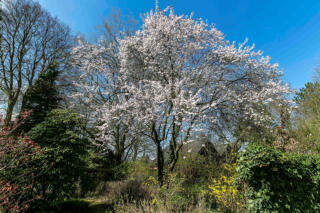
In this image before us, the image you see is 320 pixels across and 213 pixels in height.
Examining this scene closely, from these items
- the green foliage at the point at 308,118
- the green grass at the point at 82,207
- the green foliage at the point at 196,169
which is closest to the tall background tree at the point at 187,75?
the green foliage at the point at 196,169

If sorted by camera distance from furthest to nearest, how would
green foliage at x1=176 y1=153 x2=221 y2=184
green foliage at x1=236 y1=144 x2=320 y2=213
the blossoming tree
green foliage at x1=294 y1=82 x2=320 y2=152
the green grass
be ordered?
green foliage at x1=294 y1=82 x2=320 y2=152 < green foliage at x1=176 y1=153 x2=221 y2=184 < the blossoming tree < the green grass < green foliage at x1=236 y1=144 x2=320 y2=213

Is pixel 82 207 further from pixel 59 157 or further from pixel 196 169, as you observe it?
pixel 196 169

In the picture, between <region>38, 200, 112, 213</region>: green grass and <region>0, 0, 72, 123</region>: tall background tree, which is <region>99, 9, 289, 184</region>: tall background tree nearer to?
<region>38, 200, 112, 213</region>: green grass

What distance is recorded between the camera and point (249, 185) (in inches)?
149

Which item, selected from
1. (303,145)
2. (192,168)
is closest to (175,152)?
(192,168)

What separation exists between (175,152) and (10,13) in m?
12.6

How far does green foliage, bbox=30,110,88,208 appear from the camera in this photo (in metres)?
4.49

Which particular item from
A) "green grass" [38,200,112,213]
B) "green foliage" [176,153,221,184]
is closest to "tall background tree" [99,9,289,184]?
"green foliage" [176,153,221,184]

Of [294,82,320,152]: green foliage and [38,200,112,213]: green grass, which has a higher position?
[294,82,320,152]: green foliage

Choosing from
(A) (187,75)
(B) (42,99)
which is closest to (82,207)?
(B) (42,99)

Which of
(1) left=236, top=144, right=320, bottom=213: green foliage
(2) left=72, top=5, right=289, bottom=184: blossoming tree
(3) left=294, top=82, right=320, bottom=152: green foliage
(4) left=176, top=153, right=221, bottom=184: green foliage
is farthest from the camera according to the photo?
(3) left=294, top=82, right=320, bottom=152: green foliage

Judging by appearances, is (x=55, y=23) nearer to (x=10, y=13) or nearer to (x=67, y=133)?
(x=10, y=13)

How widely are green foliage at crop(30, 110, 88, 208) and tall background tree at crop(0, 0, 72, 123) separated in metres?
6.48

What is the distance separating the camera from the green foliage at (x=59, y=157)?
177 inches
